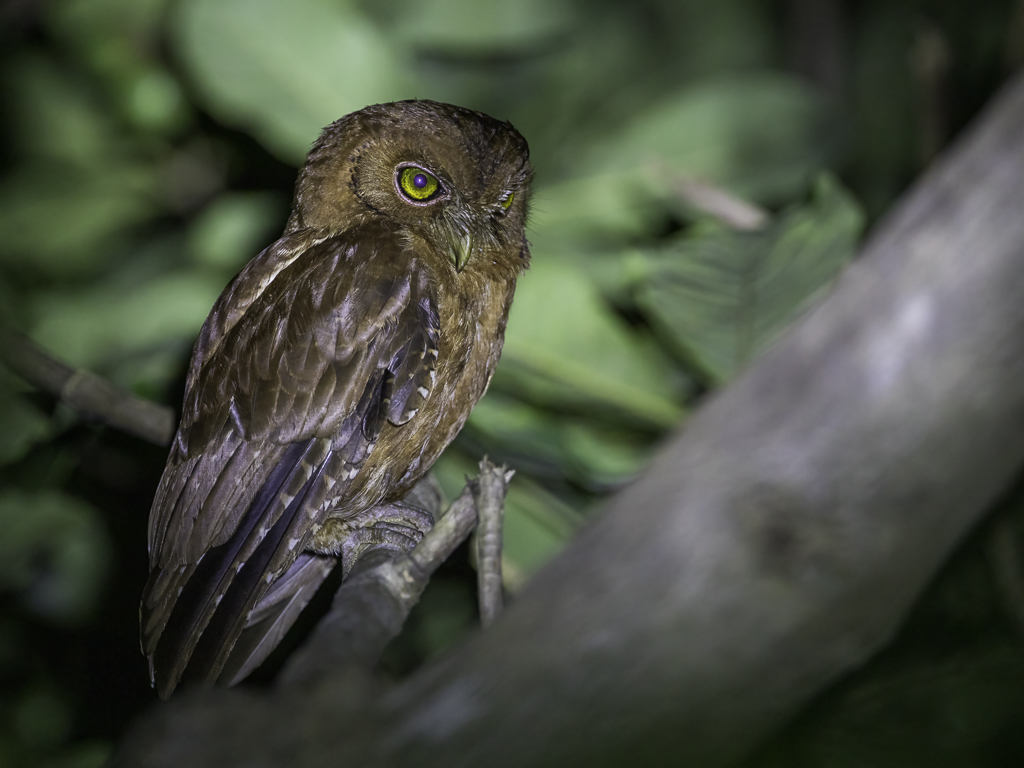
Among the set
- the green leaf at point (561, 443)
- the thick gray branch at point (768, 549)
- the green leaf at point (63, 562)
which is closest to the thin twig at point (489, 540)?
the green leaf at point (561, 443)

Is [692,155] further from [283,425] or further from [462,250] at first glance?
[283,425]

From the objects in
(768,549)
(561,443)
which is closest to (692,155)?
(561,443)

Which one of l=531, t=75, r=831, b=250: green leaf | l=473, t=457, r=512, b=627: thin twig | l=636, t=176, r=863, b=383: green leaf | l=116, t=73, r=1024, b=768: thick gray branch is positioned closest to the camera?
l=116, t=73, r=1024, b=768: thick gray branch

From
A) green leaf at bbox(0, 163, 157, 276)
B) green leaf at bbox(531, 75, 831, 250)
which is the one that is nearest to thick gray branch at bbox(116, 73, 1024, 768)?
green leaf at bbox(531, 75, 831, 250)

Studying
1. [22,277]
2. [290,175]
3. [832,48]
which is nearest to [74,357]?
[22,277]

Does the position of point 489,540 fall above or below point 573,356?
below

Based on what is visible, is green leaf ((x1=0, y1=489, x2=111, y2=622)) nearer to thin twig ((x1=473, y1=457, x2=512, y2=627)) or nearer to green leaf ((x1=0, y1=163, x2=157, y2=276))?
green leaf ((x1=0, y1=163, x2=157, y2=276))
